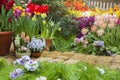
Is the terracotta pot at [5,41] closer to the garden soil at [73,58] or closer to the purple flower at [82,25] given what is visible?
the garden soil at [73,58]

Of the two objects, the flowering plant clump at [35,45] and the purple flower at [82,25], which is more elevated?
the flowering plant clump at [35,45]

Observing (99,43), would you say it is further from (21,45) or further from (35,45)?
(21,45)

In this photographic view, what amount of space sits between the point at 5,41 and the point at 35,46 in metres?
0.44

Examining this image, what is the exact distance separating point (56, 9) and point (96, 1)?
278 inches

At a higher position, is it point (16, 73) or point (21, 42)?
point (16, 73)

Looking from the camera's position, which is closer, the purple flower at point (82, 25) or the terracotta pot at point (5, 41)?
the terracotta pot at point (5, 41)

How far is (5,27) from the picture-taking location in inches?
210

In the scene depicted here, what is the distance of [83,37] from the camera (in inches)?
257

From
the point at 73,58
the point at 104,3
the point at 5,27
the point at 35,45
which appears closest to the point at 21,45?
the point at 35,45

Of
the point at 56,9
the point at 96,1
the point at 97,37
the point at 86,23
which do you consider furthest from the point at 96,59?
the point at 96,1

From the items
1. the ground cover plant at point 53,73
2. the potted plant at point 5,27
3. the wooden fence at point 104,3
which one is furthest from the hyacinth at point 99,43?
the wooden fence at point 104,3

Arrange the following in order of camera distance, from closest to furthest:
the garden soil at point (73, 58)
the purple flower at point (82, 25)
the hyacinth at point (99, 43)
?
the garden soil at point (73, 58), the hyacinth at point (99, 43), the purple flower at point (82, 25)

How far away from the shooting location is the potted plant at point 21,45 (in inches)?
205

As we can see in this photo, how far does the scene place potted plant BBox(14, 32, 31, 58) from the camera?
5.21 metres
